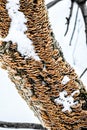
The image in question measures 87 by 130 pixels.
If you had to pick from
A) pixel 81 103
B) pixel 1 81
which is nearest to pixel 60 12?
pixel 1 81

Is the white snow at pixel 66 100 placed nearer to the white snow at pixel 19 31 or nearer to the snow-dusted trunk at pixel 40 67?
the snow-dusted trunk at pixel 40 67

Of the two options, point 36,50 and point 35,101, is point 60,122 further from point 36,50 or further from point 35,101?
point 36,50

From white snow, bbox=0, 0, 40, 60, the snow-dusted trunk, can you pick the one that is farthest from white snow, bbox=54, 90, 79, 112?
white snow, bbox=0, 0, 40, 60

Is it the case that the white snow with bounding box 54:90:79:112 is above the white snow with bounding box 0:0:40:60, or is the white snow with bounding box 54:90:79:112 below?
below

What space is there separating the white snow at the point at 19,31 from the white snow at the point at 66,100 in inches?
4.4

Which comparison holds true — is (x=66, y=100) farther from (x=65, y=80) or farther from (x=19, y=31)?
(x=19, y=31)

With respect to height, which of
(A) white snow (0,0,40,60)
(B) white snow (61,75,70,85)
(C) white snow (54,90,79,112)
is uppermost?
(A) white snow (0,0,40,60)

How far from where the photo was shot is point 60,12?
3105 mm

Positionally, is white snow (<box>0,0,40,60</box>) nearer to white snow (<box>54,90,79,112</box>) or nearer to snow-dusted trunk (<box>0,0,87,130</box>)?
snow-dusted trunk (<box>0,0,87,130</box>)

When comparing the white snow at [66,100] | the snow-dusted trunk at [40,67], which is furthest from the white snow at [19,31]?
the white snow at [66,100]

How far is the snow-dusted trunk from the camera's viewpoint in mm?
613

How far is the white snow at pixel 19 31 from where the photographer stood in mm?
607

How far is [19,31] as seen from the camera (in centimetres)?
63

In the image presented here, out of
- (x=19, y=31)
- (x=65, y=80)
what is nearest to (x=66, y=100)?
(x=65, y=80)
